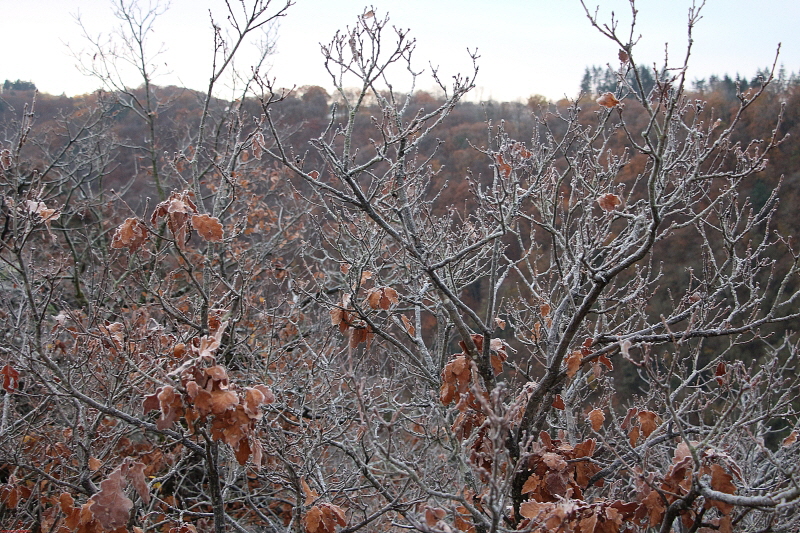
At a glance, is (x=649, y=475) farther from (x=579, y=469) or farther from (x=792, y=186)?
(x=792, y=186)

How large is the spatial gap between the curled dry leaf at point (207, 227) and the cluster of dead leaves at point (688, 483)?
195 centimetres

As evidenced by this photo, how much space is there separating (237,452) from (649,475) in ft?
5.25

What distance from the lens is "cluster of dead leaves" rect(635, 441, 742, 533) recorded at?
6.45ft

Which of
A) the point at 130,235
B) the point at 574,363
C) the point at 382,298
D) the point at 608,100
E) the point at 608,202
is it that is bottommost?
the point at 574,363

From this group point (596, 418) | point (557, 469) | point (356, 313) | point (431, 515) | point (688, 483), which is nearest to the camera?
point (431, 515)

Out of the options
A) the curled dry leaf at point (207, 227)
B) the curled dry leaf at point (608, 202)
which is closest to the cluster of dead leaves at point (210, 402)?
the curled dry leaf at point (207, 227)

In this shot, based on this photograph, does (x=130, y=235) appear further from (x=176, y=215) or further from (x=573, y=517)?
(x=573, y=517)

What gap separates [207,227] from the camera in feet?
7.53

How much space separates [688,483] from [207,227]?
2310mm

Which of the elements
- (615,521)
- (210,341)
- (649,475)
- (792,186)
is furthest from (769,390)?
(792,186)

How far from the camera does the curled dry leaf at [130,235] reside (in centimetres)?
228

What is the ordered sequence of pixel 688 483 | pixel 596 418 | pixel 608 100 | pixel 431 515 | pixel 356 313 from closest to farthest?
pixel 431 515, pixel 688 483, pixel 608 100, pixel 596 418, pixel 356 313

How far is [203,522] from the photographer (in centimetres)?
678

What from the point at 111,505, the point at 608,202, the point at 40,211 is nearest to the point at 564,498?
the point at 608,202
